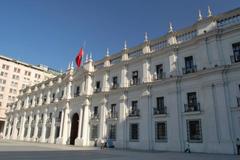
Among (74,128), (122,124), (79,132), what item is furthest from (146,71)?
(74,128)

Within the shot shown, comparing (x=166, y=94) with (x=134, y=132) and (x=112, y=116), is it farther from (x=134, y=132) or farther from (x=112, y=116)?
(x=112, y=116)

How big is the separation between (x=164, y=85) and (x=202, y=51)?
523cm

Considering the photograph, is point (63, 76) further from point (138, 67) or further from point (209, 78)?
point (209, 78)

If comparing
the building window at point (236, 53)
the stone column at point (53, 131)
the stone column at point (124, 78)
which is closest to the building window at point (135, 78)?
the stone column at point (124, 78)

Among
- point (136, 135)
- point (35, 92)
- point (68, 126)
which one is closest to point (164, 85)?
point (136, 135)

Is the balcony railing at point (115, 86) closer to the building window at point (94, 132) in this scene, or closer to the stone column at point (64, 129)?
the building window at point (94, 132)

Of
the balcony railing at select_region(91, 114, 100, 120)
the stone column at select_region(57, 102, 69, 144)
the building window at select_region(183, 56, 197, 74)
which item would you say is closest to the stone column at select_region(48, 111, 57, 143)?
the stone column at select_region(57, 102, 69, 144)

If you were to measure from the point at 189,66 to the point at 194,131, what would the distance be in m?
6.57

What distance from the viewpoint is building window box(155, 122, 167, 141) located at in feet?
71.7

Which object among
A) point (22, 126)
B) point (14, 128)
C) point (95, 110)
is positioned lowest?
point (14, 128)

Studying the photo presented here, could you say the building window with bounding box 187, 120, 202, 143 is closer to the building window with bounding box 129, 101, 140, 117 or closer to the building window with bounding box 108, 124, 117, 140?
the building window with bounding box 129, 101, 140, 117

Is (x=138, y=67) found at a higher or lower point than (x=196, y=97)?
higher

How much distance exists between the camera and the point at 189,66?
2183 centimetres

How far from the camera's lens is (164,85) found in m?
22.9
